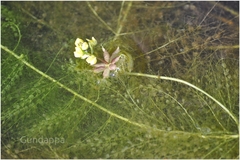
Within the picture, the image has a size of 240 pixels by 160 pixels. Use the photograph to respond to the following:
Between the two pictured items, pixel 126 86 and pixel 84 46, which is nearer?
pixel 84 46

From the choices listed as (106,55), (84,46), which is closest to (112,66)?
(106,55)

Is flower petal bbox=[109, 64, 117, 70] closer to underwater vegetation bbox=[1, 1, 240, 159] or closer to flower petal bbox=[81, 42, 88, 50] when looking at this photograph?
underwater vegetation bbox=[1, 1, 240, 159]

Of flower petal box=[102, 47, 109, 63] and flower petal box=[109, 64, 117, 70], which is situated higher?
flower petal box=[102, 47, 109, 63]

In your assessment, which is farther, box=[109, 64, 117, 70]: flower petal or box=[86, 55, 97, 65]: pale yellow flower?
box=[109, 64, 117, 70]: flower petal

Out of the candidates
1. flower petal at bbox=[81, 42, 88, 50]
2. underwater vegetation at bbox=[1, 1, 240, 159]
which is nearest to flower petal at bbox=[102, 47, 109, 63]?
underwater vegetation at bbox=[1, 1, 240, 159]

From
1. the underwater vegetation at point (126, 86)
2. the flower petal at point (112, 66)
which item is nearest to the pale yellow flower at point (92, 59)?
the underwater vegetation at point (126, 86)

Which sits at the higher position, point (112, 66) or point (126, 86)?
point (112, 66)

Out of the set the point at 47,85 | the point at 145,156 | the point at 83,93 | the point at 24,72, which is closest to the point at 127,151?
the point at 145,156

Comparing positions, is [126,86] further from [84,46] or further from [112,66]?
[84,46]

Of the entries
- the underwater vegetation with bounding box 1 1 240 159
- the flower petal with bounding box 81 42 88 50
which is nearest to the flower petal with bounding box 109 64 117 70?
the underwater vegetation with bounding box 1 1 240 159

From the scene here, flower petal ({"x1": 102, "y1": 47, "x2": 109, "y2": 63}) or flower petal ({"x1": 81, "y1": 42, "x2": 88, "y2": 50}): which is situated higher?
flower petal ({"x1": 81, "y1": 42, "x2": 88, "y2": 50})

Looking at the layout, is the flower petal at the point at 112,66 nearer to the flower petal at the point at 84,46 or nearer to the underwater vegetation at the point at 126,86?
the underwater vegetation at the point at 126,86
